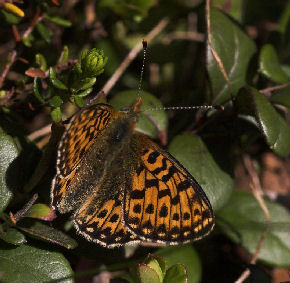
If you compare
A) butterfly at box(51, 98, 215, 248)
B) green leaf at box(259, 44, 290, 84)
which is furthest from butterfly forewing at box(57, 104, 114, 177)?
green leaf at box(259, 44, 290, 84)

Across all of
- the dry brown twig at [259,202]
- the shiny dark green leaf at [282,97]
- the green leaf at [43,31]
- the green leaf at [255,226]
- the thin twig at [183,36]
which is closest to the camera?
the shiny dark green leaf at [282,97]

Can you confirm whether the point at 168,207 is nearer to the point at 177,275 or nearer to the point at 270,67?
the point at 177,275

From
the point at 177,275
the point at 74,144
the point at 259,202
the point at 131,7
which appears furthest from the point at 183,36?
the point at 177,275

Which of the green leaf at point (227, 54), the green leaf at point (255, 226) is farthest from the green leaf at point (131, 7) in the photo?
the green leaf at point (255, 226)

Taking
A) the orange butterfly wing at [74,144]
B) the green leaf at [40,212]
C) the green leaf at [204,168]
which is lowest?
the green leaf at [204,168]

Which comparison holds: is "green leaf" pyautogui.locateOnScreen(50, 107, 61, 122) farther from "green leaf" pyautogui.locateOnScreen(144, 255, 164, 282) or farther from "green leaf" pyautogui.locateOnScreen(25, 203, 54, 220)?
"green leaf" pyautogui.locateOnScreen(144, 255, 164, 282)

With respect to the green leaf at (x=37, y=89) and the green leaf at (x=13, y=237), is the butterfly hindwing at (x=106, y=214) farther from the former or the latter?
the green leaf at (x=37, y=89)
